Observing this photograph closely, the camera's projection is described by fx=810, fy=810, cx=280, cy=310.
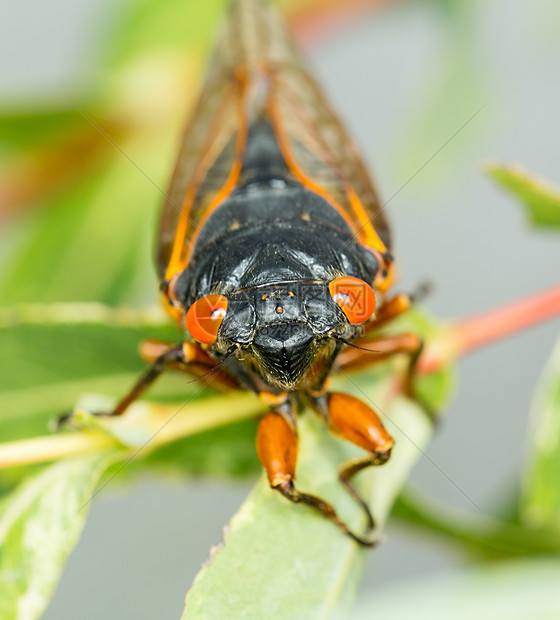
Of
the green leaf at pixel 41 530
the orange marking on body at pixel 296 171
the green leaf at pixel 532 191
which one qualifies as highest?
the green leaf at pixel 532 191

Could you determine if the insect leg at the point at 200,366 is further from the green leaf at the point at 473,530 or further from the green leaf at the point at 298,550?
the green leaf at the point at 473,530

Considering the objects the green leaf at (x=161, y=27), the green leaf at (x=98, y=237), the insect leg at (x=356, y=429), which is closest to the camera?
the insect leg at (x=356, y=429)

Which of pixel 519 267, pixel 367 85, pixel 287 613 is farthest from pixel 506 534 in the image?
pixel 367 85

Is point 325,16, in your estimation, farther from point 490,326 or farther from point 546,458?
point 546,458

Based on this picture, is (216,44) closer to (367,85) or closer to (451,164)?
(451,164)

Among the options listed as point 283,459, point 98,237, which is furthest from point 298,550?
point 98,237

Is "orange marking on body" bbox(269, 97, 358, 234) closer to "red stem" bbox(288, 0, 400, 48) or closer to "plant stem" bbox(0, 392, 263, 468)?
"plant stem" bbox(0, 392, 263, 468)

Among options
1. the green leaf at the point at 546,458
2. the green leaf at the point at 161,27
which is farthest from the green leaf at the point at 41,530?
the green leaf at the point at 161,27
